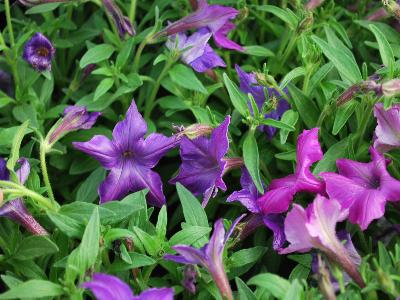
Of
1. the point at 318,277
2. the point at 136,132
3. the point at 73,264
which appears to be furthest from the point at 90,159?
the point at 318,277

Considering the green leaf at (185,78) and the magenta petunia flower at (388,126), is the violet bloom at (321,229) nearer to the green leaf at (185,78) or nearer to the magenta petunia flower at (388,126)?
the magenta petunia flower at (388,126)

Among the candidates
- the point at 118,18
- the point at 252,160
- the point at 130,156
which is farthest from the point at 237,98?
the point at 118,18

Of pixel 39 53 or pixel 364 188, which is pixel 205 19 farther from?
pixel 364 188

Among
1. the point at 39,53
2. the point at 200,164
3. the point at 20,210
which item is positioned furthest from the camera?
the point at 39,53

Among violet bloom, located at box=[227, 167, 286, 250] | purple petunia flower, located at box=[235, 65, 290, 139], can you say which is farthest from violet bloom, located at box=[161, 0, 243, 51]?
violet bloom, located at box=[227, 167, 286, 250]

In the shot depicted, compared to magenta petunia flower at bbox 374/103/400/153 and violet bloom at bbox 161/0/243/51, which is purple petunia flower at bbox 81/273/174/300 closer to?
magenta petunia flower at bbox 374/103/400/153

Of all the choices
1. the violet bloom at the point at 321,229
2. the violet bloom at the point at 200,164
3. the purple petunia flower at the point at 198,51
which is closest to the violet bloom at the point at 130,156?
the violet bloom at the point at 200,164

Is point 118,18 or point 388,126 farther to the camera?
point 118,18
